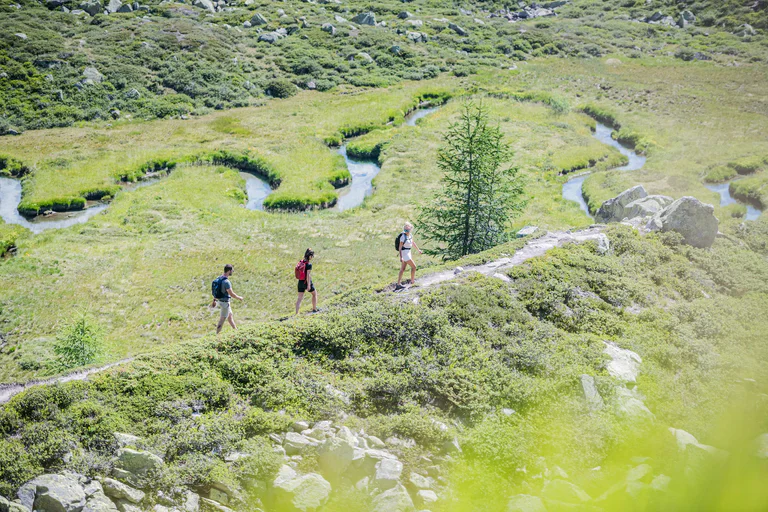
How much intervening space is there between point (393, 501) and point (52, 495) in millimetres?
7219

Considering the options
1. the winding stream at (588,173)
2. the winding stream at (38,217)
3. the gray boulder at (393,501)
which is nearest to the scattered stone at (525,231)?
the winding stream at (588,173)

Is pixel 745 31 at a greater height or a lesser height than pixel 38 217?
greater

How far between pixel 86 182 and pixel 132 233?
13466 millimetres

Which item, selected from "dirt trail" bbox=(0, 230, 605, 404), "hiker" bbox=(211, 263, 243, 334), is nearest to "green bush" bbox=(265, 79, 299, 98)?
"dirt trail" bbox=(0, 230, 605, 404)

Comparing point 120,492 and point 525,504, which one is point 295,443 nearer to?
point 120,492

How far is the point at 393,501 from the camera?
12109 mm

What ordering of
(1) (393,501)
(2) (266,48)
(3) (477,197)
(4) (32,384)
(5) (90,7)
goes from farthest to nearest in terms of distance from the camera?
1. (5) (90,7)
2. (2) (266,48)
3. (3) (477,197)
4. (4) (32,384)
5. (1) (393,501)

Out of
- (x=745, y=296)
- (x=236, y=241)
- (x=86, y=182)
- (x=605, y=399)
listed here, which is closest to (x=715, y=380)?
(x=605, y=399)

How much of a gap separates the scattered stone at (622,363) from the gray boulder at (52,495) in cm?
1547

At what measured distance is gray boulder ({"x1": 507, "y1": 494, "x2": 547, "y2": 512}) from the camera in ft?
39.7

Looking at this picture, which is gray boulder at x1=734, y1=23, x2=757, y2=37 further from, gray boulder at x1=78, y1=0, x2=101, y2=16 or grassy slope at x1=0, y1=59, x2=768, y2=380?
gray boulder at x1=78, y1=0, x2=101, y2=16

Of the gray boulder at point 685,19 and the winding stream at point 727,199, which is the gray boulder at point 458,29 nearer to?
the gray boulder at point 685,19

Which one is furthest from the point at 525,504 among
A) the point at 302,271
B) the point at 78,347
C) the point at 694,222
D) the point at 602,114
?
the point at 602,114

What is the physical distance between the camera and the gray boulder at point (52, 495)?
10938 mm
